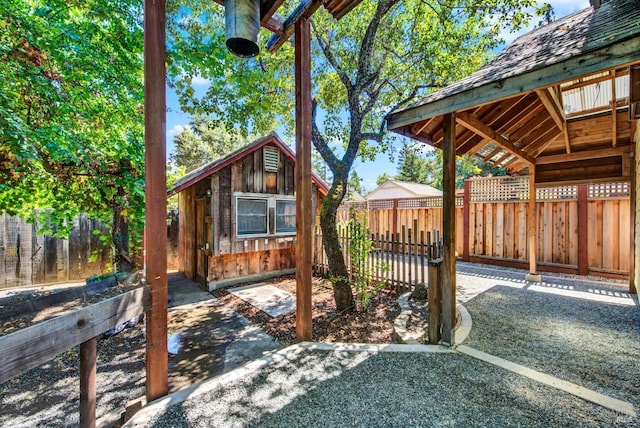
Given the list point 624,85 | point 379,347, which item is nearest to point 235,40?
point 379,347

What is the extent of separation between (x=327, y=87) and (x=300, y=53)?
351cm

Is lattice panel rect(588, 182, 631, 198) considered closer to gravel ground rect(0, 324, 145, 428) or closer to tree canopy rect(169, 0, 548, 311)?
tree canopy rect(169, 0, 548, 311)

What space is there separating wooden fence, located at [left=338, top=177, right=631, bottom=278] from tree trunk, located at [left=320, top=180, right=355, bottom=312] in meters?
1.78

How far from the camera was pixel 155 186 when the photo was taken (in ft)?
6.49

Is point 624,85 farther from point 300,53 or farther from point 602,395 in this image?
point 300,53

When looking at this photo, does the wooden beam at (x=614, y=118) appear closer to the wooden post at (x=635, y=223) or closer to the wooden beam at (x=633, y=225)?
the wooden post at (x=635, y=223)

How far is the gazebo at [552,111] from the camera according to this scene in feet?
6.73

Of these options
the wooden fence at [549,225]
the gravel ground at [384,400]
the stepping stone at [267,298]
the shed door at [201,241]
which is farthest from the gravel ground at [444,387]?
the shed door at [201,241]

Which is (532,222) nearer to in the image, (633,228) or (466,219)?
(633,228)

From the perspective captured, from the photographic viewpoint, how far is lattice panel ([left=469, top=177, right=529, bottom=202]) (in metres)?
7.16

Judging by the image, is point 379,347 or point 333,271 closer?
point 379,347

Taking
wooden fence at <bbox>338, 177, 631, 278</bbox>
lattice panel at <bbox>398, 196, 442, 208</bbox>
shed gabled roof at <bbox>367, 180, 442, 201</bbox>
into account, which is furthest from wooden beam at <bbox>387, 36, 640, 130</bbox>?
shed gabled roof at <bbox>367, 180, 442, 201</bbox>

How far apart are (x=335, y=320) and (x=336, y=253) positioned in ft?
3.66

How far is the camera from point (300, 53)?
2.81 m
